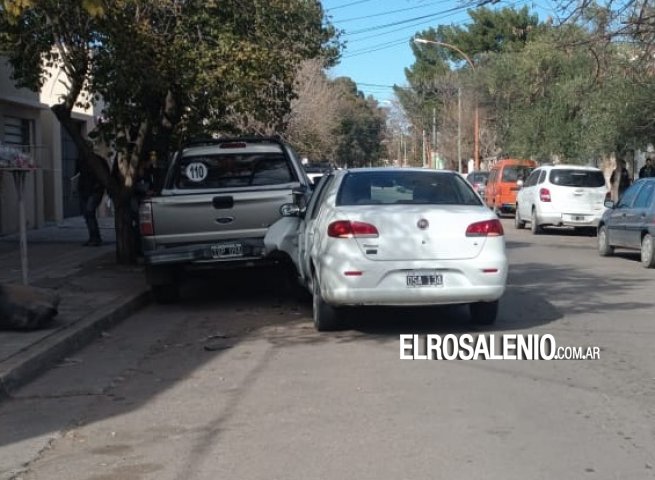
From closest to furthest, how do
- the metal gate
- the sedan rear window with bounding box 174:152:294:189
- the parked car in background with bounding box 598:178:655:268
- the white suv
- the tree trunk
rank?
the sedan rear window with bounding box 174:152:294:189
the tree trunk
the parked car in background with bounding box 598:178:655:268
the white suv
the metal gate

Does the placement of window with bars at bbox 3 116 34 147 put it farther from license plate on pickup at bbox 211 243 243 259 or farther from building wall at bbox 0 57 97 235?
license plate on pickup at bbox 211 243 243 259

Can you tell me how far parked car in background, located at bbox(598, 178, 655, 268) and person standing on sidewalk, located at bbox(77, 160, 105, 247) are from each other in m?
10.1

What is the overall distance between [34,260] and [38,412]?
9.45m

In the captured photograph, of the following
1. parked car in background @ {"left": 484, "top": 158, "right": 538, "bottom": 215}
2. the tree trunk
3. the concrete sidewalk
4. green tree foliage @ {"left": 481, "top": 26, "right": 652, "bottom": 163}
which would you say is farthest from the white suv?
the tree trunk

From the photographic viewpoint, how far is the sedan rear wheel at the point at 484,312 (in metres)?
9.35

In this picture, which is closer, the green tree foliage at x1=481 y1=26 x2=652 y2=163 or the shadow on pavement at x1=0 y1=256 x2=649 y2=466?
the shadow on pavement at x1=0 y1=256 x2=649 y2=466

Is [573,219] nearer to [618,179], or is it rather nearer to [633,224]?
[633,224]

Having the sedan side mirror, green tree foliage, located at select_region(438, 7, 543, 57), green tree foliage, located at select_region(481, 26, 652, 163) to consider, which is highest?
green tree foliage, located at select_region(438, 7, 543, 57)

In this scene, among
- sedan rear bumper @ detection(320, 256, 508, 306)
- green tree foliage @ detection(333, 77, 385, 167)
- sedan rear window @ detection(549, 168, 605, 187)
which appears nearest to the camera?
sedan rear bumper @ detection(320, 256, 508, 306)

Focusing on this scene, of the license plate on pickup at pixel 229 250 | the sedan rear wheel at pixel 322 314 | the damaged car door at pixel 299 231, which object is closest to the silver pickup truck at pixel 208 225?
the license plate on pickup at pixel 229 250

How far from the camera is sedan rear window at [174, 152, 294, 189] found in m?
11.7

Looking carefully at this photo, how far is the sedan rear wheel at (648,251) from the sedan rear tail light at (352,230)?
8.50 metres

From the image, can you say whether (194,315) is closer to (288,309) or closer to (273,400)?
(288,309)

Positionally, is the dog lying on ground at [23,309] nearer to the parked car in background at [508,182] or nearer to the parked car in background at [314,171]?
the parked car in background at [314,171]
